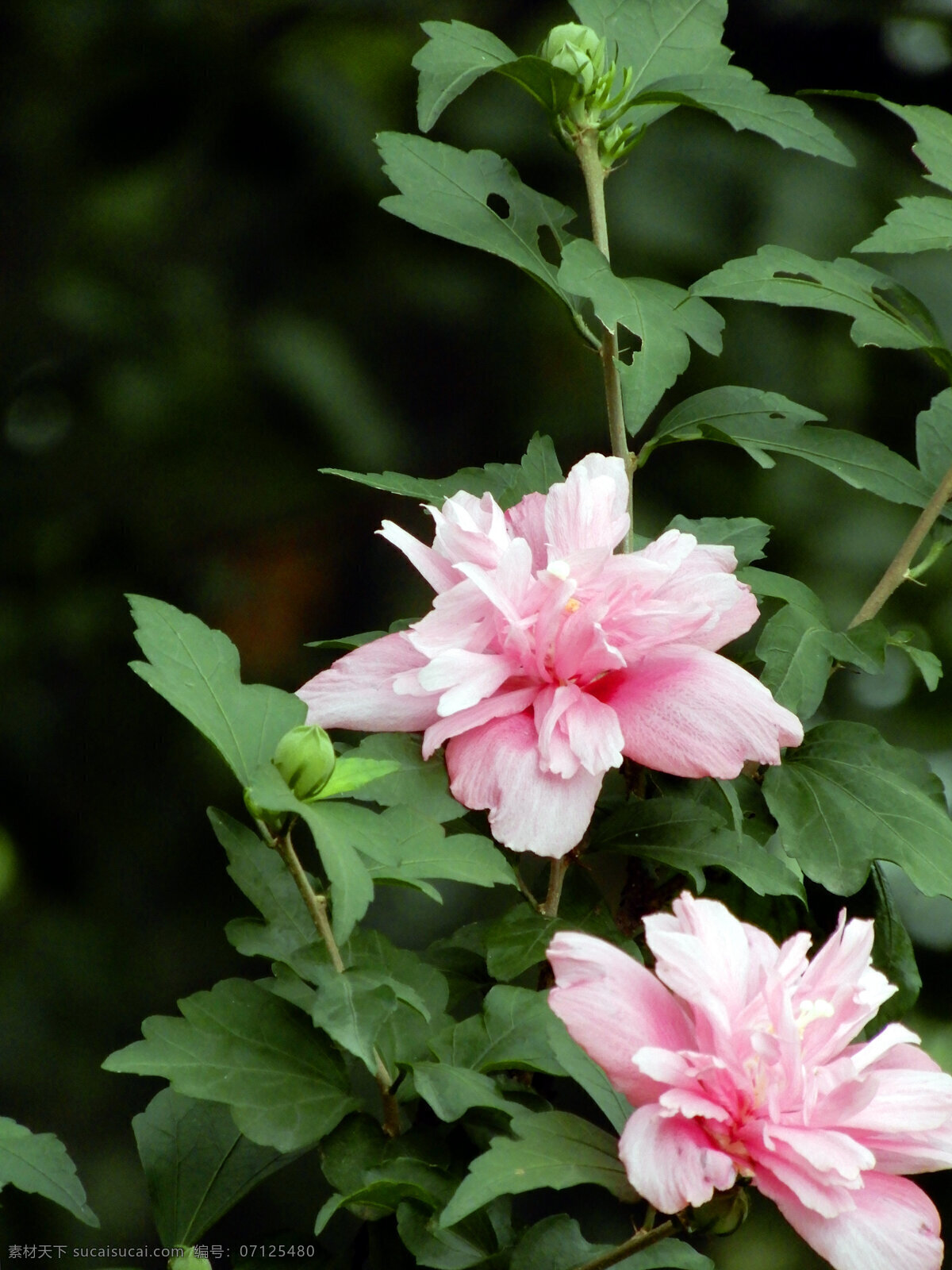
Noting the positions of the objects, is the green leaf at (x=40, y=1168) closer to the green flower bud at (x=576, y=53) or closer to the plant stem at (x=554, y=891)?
the plant stem at (x=554, y=891)

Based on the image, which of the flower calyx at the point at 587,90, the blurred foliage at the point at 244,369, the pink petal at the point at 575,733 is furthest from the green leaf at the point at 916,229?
the blurred foliage at the point at 244,369

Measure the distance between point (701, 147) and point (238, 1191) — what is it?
2.71ft

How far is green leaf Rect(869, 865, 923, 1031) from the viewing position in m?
0.50

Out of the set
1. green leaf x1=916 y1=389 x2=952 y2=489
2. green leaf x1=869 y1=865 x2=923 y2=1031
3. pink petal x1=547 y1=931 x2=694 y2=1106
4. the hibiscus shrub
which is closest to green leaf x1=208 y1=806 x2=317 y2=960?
the hibiscus shrub

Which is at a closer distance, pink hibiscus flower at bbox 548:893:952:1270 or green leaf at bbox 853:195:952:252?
pink hibiscus flower at bbox 548:893:952:1270

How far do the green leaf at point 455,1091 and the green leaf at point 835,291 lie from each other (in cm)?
29

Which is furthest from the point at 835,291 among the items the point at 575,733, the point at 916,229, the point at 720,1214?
the point at 720,1214

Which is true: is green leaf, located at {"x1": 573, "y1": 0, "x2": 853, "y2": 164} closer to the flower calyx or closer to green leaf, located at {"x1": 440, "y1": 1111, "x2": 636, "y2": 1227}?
the flower calyx

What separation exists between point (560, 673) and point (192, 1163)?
202 millimetres

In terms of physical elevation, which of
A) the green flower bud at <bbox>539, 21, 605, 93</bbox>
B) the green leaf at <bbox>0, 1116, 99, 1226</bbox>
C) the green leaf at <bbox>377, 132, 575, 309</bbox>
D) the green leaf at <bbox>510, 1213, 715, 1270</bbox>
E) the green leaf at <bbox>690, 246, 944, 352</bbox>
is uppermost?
the green flower bud at <bbox>539, 21, 605, 93</bbox>

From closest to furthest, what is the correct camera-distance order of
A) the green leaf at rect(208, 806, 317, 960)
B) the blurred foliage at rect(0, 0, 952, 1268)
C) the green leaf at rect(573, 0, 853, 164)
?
1. the green leaf at rect(208, 806, 317, 960)
2. the green leaf at rect(573, 0, 853, 164)
3. the blurred foliage at rect(0, 0, 952, 1268)

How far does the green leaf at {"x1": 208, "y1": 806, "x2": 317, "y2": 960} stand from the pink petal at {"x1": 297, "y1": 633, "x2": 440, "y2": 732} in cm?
4

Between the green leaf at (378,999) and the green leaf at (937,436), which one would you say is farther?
the green leaf at (937,436)

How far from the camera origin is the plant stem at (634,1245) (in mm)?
354
